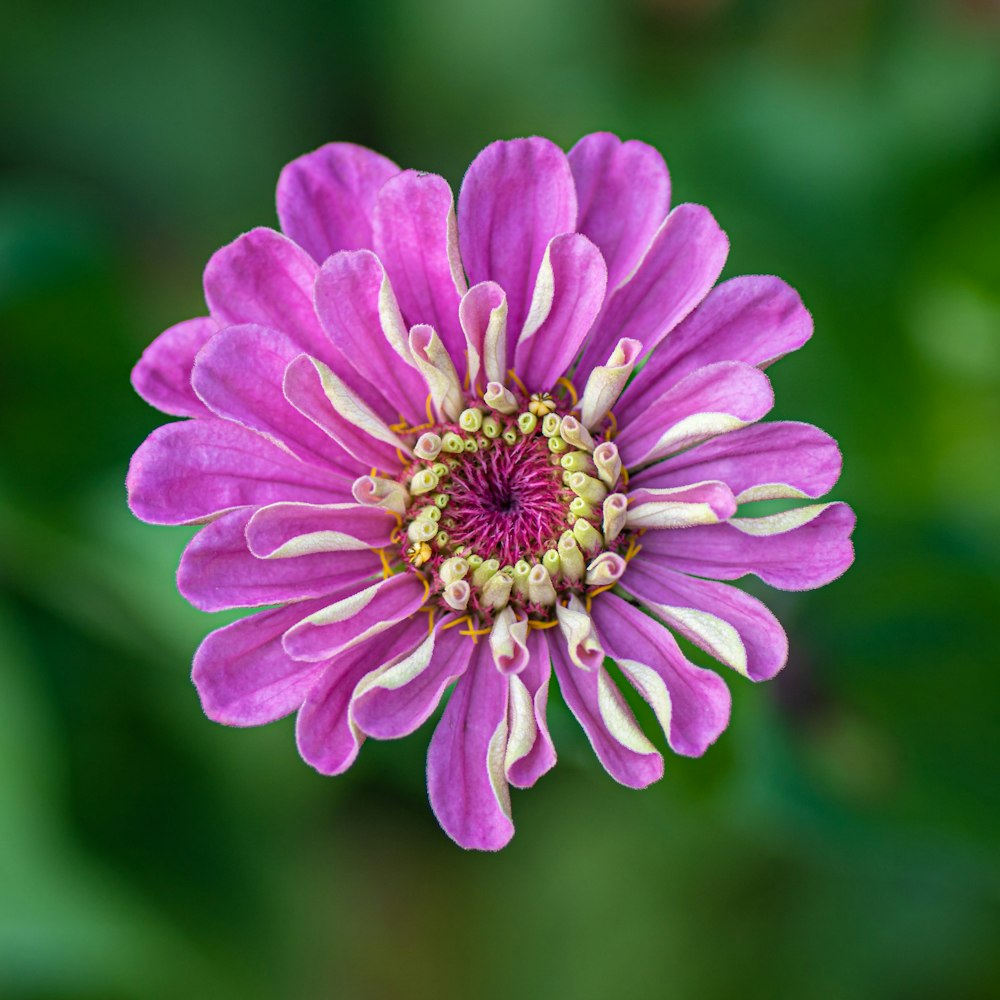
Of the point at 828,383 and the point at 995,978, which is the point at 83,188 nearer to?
the point at 828,383

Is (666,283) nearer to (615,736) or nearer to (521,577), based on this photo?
(521,577)

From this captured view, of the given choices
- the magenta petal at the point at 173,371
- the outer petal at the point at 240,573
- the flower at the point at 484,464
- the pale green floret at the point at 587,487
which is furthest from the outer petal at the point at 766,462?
the magenta petal at the point at 173,371

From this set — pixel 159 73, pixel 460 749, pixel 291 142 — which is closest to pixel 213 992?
pixel 460 749

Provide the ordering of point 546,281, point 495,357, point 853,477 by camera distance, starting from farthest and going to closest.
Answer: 1. point 853,477
2. point 495,357
3. point 546,281

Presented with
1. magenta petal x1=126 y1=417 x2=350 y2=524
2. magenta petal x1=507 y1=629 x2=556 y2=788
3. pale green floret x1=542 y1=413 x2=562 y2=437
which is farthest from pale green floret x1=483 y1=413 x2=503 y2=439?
magenta petal x1=507 y1=629 x2=556 y2=788

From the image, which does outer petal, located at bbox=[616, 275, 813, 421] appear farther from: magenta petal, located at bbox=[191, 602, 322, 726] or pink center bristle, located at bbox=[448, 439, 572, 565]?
magenta petal, located at bbox=[191, 602, 322, 726]

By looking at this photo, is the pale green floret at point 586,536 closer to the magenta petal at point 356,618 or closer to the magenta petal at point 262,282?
the magenta petal at point 356,618

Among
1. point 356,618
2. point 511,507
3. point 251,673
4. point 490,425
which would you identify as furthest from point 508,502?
point 251,673
